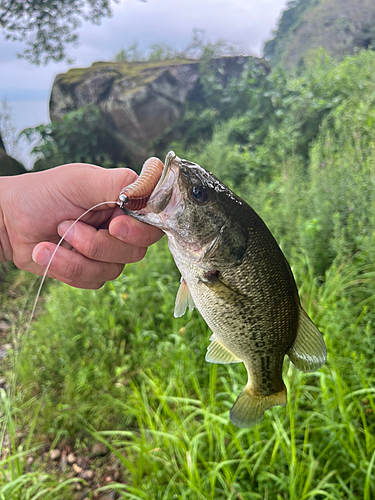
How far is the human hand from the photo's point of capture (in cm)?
104

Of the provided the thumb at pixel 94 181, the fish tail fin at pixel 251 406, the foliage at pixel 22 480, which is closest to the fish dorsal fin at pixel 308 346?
the fish tail fin at pixel 251 406

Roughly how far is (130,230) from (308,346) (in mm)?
571

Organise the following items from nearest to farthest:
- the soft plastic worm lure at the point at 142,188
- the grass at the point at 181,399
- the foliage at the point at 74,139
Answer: the soft plastic worm lure at the point at 142,188 < the grass at the point at 181,399 < the foliage at the point at 74,139

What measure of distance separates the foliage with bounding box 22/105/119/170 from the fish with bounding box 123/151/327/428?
15.6ft

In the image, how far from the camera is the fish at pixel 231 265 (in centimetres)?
75

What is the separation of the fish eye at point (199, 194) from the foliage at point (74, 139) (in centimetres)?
478

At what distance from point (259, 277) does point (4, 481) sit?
5.76ft

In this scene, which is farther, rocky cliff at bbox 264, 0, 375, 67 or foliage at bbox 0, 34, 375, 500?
rocky cliff at bbox 264, 0, 375, 67

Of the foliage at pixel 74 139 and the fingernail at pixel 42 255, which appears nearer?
the fingernail at pixel 42 255

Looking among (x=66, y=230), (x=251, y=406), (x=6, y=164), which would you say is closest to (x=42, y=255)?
(x=66, y=230)

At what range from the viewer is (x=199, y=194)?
0.76 metres

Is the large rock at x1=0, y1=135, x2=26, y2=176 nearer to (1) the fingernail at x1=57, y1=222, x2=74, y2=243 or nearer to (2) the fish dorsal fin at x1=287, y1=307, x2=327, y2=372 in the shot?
(1) the fingernail at x1=57, y1=222, x2=74, y2=243

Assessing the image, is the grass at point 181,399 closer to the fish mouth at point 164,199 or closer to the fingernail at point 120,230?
the fingernail at point 120,230

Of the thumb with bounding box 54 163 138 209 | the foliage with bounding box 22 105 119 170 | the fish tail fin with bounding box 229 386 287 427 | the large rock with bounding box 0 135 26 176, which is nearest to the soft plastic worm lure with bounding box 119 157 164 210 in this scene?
the thumb with bounding box 54 163 138 209
